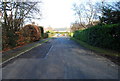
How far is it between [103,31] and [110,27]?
1828 millimetres

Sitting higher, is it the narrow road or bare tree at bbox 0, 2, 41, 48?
bare tree at bbox 0, 2, 41, 48

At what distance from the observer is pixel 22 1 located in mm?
23891

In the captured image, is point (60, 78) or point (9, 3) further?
point (9, 3)

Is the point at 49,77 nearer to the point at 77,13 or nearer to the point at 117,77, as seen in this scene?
the point at 117,77

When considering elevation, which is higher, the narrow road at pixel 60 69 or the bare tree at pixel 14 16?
the bare tree at pixel 14 16

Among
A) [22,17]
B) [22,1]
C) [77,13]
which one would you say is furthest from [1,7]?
[77,13]

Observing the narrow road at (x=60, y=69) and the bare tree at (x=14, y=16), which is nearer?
the narrow road at (x=60, y=69)

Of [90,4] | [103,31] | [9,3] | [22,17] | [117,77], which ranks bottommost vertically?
[117,77]

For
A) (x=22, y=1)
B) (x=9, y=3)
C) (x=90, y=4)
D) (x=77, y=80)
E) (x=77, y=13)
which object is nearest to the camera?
(x=77, y=80)

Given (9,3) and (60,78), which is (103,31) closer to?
(60,78)

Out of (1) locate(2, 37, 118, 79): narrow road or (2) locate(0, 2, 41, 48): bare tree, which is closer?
(1) locate(2, 37, 118, 79): narrow road

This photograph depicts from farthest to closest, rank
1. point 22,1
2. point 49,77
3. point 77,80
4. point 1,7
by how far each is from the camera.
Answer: point 22,1 → point 1,7 → point 49,77 → point 77,80

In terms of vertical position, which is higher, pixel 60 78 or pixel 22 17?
pixel 22 17

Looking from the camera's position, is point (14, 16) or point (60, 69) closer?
point (60, 69)
